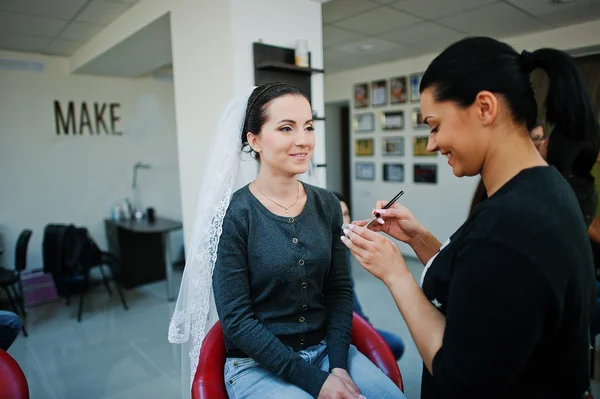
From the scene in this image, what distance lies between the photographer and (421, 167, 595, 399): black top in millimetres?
673

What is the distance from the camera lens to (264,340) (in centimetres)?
120

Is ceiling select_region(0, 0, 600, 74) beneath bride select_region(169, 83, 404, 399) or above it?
above

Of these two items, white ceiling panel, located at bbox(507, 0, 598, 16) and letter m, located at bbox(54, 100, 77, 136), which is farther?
letter m, located at bbox(54, 100, 77, 136)

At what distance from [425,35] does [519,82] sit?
3320 millimetres

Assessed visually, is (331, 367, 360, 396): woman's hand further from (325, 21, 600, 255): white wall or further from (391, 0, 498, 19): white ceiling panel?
(325, 21, 600, 255): white wall

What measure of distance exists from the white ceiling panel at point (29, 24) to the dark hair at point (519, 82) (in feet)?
11.4

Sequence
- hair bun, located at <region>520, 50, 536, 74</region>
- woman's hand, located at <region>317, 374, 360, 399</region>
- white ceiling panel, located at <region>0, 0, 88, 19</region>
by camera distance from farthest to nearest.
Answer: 1. white ceiling panel, located at <region>0, 0, 88, 19</region>
2. woman's hand, located at <region>317, 374, 360, 399</region>
3. hair bun, located at <region>520, 50, 536, 74</region>

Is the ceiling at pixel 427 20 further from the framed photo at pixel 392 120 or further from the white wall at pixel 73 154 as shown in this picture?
the white wall at pixel 73 154

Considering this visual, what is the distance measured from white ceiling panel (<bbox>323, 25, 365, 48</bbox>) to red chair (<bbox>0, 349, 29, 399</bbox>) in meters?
3.17

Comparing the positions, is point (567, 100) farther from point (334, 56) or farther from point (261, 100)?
point (334, 56)

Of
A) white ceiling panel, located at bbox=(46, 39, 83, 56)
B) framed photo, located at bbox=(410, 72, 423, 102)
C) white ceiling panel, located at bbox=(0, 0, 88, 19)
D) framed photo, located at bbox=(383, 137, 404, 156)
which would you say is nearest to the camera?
white ceiling panel, located at bbox=(0, 0, 88, 19)

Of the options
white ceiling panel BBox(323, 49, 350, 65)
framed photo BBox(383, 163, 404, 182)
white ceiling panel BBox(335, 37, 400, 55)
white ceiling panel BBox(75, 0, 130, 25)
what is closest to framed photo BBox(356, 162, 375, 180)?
framed photo BBox(383, 163, 404, 182)

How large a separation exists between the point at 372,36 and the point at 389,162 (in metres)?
1.80

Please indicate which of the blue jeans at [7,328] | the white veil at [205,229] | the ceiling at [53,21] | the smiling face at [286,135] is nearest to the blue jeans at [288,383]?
the white veil at [205,229]
